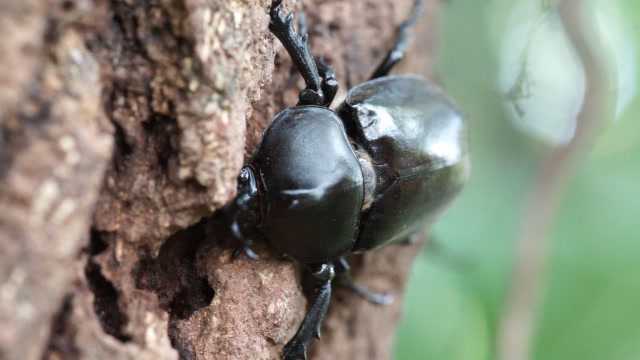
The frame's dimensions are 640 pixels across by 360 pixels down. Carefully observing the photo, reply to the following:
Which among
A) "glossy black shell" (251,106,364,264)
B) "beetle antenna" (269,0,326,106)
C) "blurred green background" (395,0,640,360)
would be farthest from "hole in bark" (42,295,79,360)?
"blurred green background" (395,0,640,360)

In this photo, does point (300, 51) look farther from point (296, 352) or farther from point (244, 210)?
point (296, 352)

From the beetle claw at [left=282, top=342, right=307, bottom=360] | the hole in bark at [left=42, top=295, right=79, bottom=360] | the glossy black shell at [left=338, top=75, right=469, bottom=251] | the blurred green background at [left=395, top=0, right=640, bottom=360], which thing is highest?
the hole in bark at [left=42, top=295, right=79, bottom=360]

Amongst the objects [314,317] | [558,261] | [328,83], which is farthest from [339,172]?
[558,261]

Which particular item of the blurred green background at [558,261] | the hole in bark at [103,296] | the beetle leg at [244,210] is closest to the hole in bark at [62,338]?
the hole in bark at [103,296]

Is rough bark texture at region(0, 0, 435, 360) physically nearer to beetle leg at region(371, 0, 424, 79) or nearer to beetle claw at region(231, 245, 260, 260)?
beetle claw at region(231, 245, 260, 260)

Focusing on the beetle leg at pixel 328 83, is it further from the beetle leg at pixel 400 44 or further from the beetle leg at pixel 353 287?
the beetle leg at pixel 353 287

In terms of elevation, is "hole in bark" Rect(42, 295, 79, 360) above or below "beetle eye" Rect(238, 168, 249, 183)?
above
